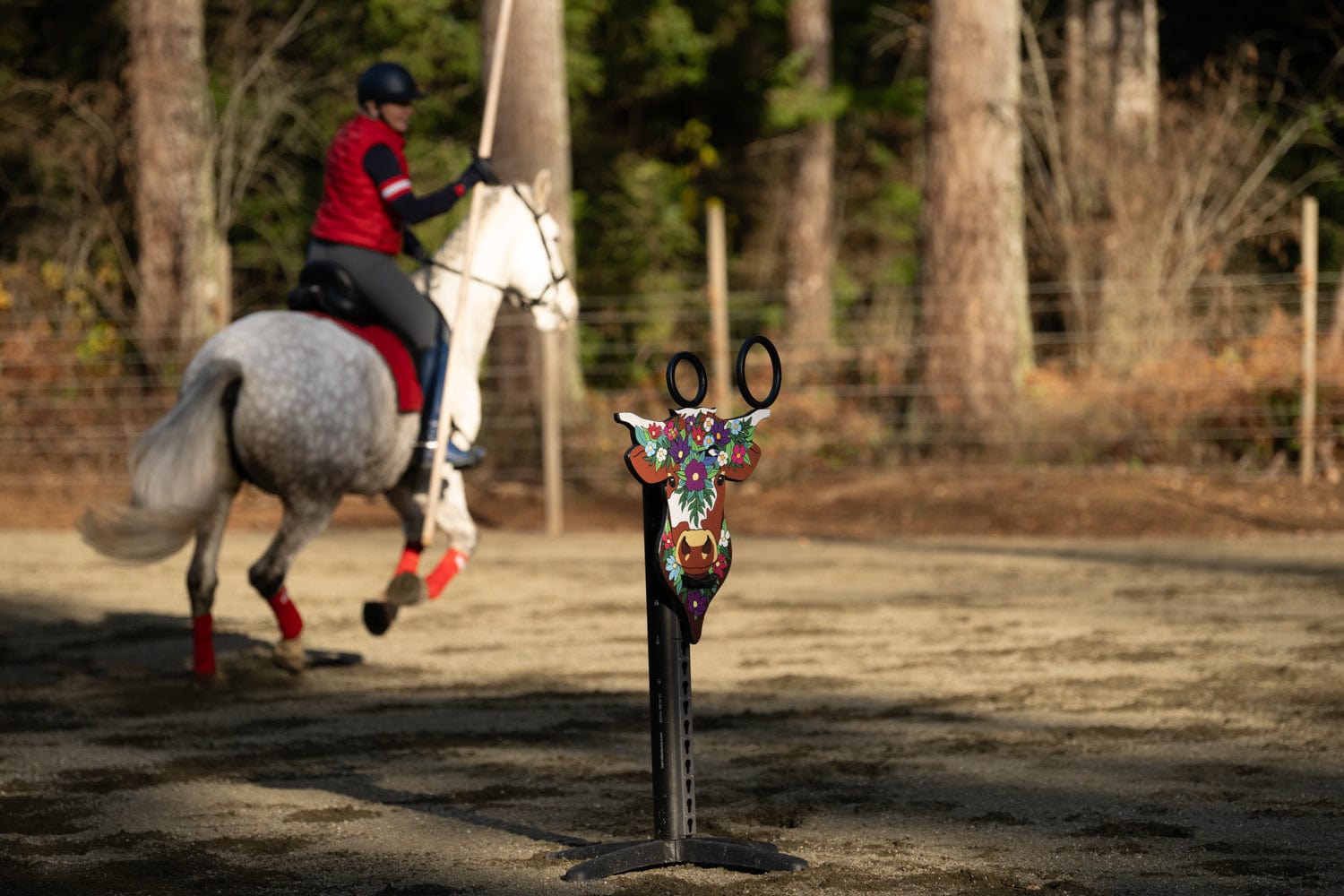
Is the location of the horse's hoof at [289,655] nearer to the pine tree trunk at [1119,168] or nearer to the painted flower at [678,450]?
the painted flower at [678,450]

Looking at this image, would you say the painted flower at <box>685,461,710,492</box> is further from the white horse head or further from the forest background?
the forest background

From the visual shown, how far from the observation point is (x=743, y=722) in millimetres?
7582

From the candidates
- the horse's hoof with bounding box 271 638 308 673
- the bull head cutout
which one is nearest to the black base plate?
the bull head cutout

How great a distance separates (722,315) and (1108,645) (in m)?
7.09

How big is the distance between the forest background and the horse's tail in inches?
310

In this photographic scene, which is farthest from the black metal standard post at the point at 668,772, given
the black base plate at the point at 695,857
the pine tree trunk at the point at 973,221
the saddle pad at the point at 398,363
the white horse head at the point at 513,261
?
the pine tree trunk at the point at 973,221

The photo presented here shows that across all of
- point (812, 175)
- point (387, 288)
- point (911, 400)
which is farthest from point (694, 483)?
point (812, 175)

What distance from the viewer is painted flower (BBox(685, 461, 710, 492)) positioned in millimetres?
5234

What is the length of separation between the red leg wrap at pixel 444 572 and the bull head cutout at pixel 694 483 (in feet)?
13.6

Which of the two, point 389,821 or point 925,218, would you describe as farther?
point 925,218

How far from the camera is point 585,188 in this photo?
30.2 meters

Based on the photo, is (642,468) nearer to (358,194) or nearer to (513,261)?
(358,194)

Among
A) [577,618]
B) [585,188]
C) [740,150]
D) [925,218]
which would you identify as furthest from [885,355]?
[740,150]

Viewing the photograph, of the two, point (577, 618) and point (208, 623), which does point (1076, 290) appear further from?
point (208, 623)
